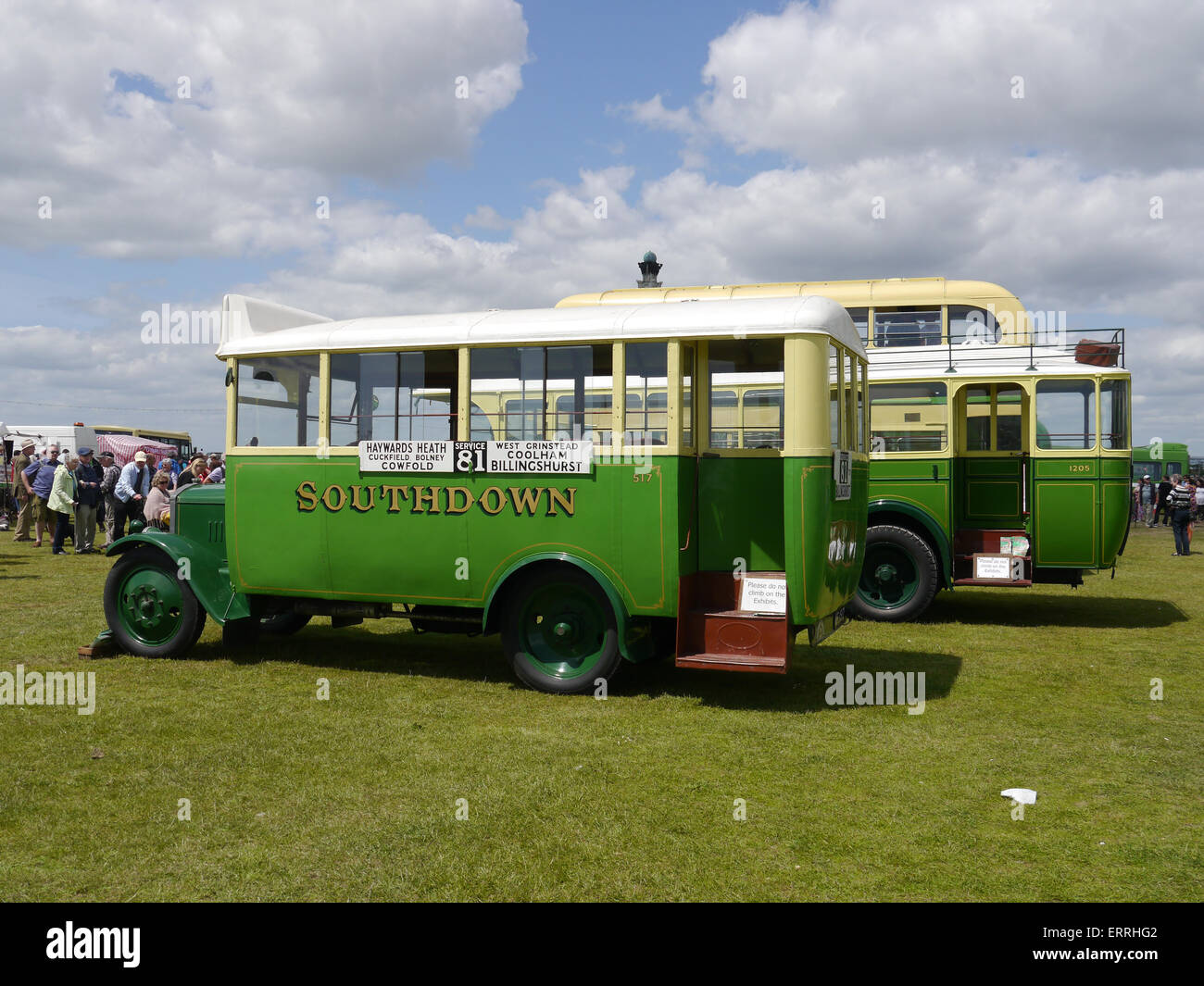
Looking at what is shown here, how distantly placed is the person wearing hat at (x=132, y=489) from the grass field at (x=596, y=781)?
7.93 m

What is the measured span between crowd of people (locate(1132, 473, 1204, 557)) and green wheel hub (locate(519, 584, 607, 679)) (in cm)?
1637

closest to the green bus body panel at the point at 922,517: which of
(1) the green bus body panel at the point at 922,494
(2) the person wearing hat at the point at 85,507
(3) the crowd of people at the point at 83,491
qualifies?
(1) the green bus body panel at the point at 922,494

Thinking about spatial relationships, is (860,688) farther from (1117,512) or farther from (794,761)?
(1117,512)

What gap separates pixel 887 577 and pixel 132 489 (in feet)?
39.0

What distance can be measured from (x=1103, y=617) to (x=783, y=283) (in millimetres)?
5571

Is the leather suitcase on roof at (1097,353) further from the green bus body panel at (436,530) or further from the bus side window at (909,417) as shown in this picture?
the green bus body panel at (436,530)

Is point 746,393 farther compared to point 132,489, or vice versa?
point 132,489

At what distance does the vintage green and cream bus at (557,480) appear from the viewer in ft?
22.7

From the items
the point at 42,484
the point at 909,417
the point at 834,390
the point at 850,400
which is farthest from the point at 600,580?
the point at 42,484

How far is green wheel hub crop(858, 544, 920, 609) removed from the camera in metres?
11.2

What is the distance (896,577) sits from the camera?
442 inches

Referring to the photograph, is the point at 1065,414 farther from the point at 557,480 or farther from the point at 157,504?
the point at 157,504
